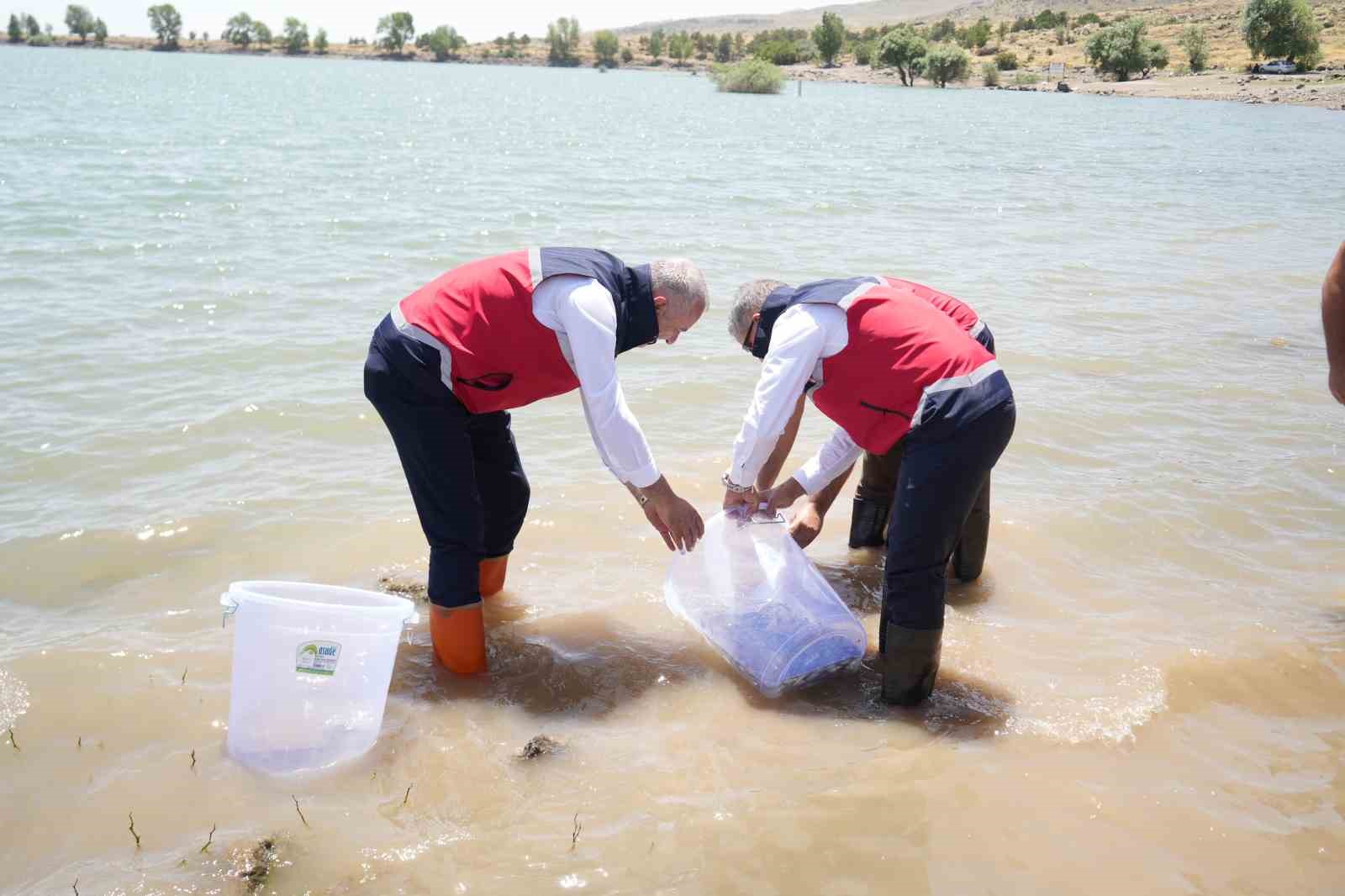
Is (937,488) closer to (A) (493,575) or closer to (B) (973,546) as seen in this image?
(B) (973,546)

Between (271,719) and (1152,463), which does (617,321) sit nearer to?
(271,719)

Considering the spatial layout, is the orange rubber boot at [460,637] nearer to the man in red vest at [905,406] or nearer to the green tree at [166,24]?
the man in red vest at [905,406]

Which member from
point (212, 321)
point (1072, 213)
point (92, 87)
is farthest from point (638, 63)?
point (212, 321)

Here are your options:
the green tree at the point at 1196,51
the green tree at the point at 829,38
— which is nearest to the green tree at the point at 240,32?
the green tree at the point at 829,38

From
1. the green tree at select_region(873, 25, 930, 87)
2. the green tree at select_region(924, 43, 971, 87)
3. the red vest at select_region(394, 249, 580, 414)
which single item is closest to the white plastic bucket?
the red vest at select_region(394, 249, 580, 414)

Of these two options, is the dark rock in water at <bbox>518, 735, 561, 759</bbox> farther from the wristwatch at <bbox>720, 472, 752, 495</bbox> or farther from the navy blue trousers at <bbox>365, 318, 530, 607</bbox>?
the wristwatch at <bbox>720, 472, 752, 495</bbox>

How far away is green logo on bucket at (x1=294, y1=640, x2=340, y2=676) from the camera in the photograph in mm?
3352

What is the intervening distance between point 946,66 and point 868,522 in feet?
242

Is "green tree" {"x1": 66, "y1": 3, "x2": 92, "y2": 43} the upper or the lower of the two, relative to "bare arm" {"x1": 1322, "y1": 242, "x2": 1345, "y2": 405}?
upper

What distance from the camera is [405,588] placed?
5.04 meters

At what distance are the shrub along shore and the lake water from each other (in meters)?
49.8

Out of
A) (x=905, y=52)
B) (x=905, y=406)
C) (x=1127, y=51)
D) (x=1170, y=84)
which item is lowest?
(x=905, y=406)

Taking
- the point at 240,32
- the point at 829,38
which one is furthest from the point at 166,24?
the point at 829,38

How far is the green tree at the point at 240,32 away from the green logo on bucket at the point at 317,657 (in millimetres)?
160211
